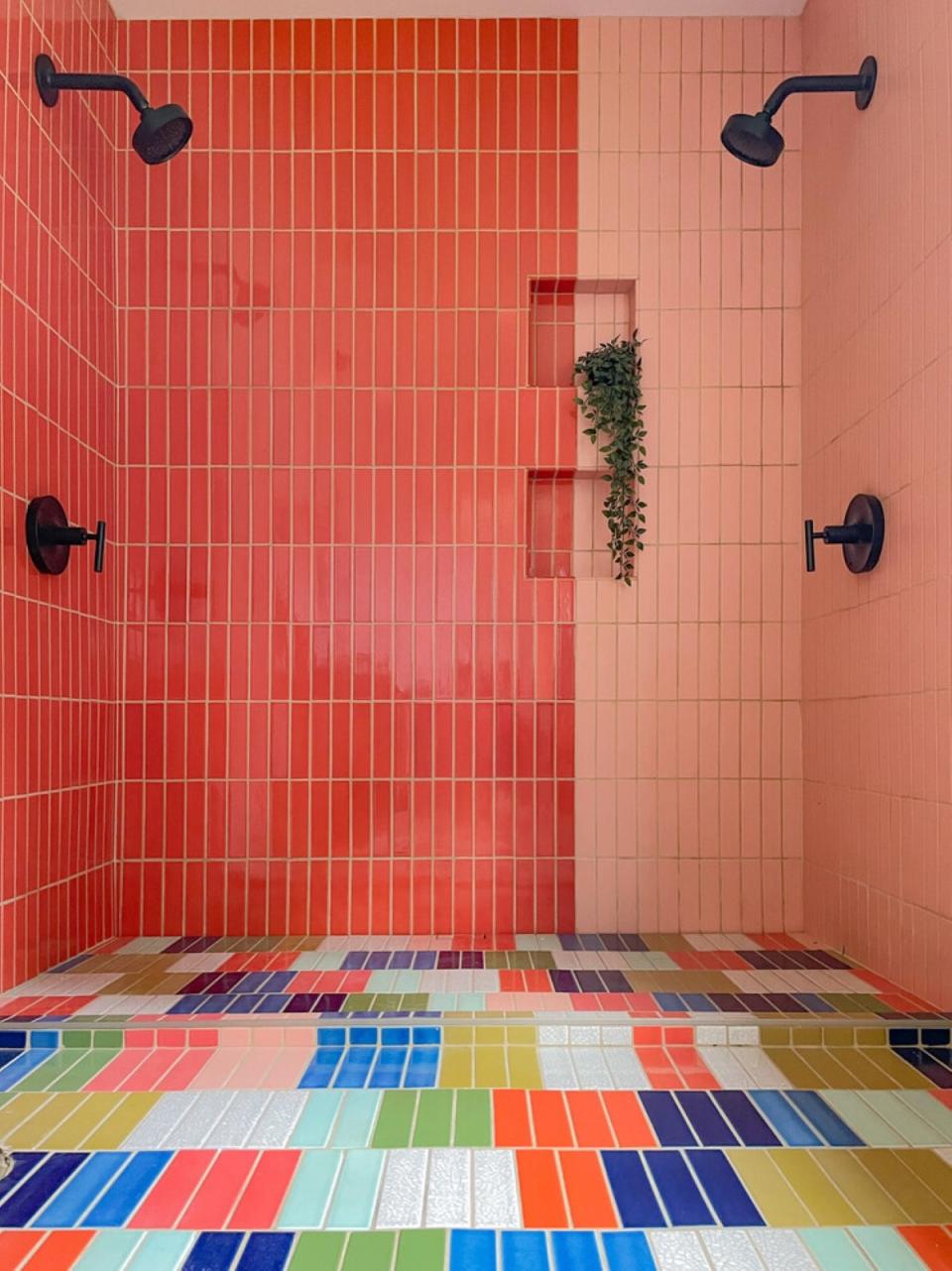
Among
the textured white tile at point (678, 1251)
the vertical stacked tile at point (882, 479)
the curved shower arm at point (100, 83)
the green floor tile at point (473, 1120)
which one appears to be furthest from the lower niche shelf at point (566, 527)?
the textured white tile at point (678, 1251)

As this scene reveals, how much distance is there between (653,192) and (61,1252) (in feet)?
9.33

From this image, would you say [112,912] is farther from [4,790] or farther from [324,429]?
[324,429]

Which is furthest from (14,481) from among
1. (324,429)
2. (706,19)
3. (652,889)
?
(706,19)

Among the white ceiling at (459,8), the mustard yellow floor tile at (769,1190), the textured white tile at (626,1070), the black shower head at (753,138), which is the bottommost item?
the textured white tile at (626,1070)

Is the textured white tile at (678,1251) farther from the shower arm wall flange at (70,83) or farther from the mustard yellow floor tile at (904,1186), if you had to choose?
the shower arm wall flange at (70,83)

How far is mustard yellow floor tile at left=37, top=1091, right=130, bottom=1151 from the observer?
162cm

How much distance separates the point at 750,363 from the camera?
3.06 metres

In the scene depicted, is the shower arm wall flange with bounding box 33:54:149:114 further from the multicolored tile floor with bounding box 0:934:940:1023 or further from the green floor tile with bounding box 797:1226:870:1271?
the green floor tile with bounding box 797:1226:870:1271

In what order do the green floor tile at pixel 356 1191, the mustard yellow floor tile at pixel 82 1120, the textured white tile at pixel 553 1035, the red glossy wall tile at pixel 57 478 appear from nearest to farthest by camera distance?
the green floor tile at pixel 356 1191
the mustard yellow floor tile at pixel 82 1120
the textured white tile at pixel 553 1035
the red glossy wall tile at pixel 57 478

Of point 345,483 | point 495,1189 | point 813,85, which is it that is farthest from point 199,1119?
point 813,85

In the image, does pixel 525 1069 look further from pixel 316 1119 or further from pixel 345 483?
pixel 345 483

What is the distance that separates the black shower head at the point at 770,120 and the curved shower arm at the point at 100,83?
130cm

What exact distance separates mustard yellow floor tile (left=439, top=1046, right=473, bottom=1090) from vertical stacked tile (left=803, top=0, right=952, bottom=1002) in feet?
3.08

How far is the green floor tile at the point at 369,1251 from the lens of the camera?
129 cm
